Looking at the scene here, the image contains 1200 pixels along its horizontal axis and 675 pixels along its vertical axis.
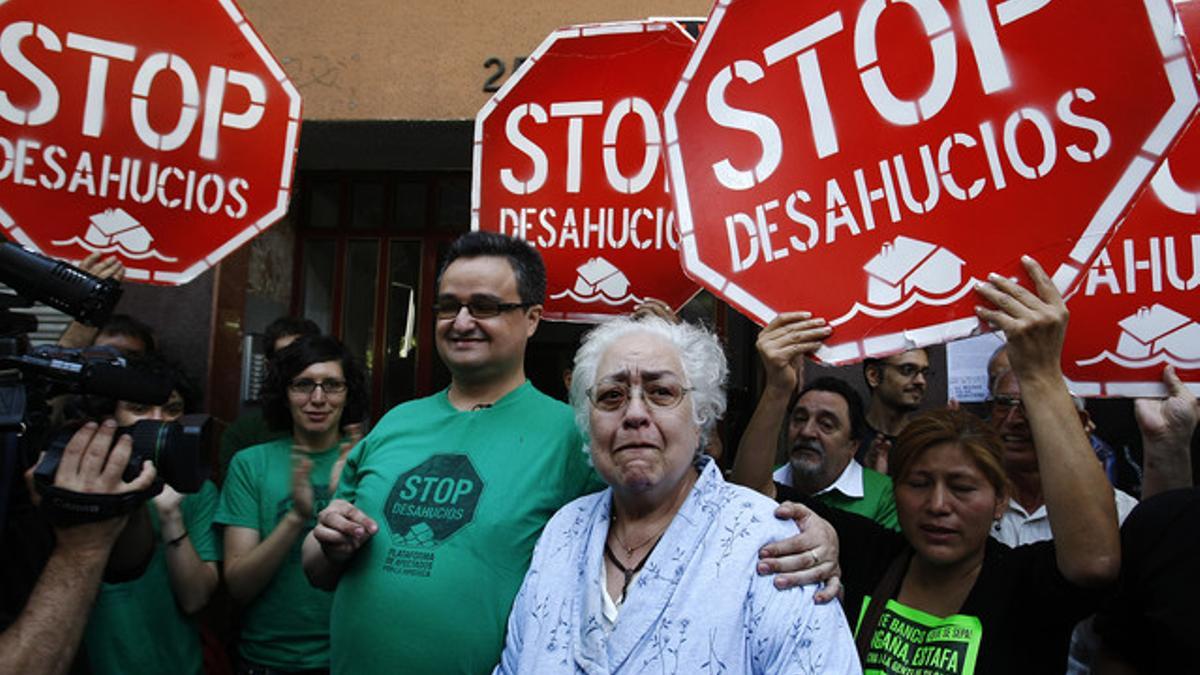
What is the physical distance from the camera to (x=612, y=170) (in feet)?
8.81

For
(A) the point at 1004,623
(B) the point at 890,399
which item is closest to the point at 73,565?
(A) the point at 1004,623

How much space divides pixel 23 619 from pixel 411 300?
3.95 metres

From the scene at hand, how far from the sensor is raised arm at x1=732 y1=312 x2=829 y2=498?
5.71ft

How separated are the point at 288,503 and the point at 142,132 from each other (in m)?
1.27

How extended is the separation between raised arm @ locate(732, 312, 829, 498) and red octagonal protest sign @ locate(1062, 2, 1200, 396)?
30.5 inches

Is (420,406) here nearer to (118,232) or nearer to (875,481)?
(118,232)

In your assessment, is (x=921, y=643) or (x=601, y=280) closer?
(x=921, y=643)

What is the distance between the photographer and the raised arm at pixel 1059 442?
1467 mm

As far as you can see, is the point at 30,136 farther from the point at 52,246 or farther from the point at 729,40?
the point at 729,40

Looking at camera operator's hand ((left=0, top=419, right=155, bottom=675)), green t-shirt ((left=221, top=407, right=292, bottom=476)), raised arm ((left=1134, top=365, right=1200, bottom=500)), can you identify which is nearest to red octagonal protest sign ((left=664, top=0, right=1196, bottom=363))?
raised arm ((left=1134, top=365, right=1200, bottom=500))

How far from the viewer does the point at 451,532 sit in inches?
67.7

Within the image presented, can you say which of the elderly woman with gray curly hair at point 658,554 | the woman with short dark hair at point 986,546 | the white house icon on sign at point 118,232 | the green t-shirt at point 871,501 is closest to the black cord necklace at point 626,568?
the elderly woman with gray curly hair at point 658,554

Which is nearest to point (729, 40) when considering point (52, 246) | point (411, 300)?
point (52, 246)

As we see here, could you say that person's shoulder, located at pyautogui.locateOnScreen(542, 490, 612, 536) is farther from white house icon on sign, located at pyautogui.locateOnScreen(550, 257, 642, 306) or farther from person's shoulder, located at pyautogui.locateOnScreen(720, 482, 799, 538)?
white house icon on sign, located at pyautogui.locateOnScreen(550, 257, 642, 306)
